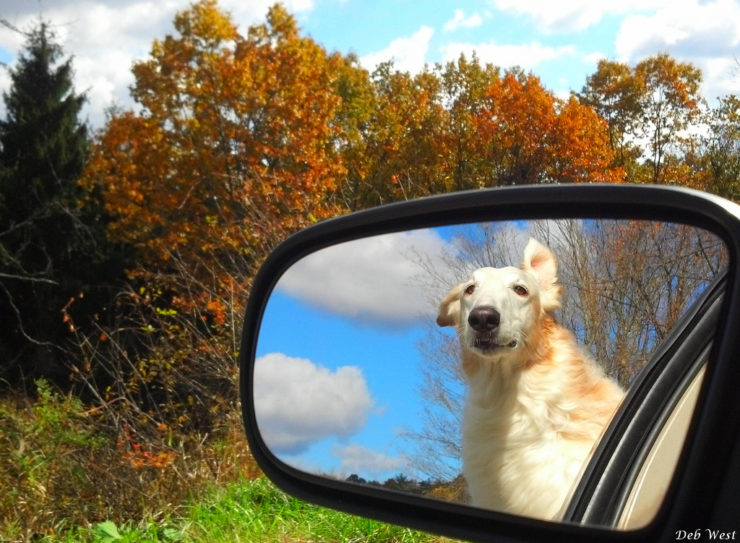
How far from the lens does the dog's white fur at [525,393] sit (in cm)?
119

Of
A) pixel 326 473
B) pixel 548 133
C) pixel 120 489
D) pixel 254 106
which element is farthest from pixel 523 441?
pixel 548 133

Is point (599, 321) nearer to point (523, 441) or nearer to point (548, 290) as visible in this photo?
point (548, 290)

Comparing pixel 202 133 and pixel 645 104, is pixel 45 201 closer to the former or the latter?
pixel 202 133

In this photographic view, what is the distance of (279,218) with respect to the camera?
10.5 metres

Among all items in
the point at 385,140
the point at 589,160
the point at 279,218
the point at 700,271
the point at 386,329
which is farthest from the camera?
the point at 385,140

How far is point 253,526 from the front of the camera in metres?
4.35

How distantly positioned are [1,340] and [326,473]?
87.3 feet
